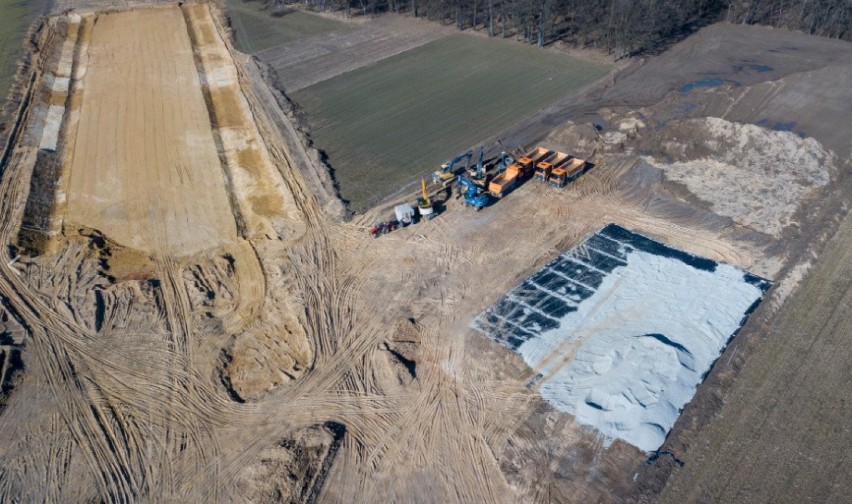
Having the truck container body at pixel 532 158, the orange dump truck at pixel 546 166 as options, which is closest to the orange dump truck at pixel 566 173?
the orange dump truck at pixel 546 166

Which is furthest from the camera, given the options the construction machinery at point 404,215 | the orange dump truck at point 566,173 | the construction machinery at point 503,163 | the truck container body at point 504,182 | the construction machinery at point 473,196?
the construction machinery at point 503,163

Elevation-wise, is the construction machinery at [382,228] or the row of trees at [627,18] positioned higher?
the row of trees at [627,18]

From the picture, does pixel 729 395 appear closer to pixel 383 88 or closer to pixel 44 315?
pixel 44 315

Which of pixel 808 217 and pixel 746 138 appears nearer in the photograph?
pixel 808 217

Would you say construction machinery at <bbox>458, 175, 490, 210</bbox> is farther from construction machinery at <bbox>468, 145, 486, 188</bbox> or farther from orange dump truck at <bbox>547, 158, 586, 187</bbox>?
orange dump truck at <bbox>547, 158, 586, 187</bbox>

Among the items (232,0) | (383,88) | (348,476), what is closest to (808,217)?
(348,476)

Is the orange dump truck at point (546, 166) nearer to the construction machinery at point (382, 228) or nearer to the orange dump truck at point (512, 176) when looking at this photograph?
the orange dump truck at point (512, 176)

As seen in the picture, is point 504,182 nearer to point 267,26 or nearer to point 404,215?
point 404,215
